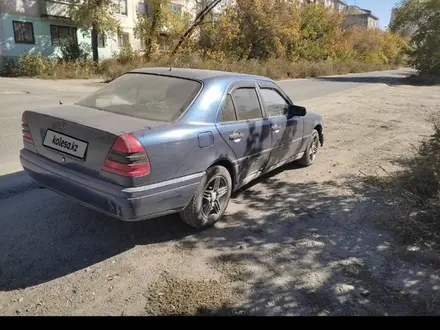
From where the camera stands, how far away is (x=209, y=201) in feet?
12.0

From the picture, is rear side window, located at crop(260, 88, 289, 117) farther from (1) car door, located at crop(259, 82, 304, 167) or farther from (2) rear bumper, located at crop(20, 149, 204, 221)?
(2) rear bumper, located at crop(20, 149, 204, 221)

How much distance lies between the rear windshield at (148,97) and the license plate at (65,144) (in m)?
0.54

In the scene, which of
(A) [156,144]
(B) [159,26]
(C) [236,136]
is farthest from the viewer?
(B) [159,26]

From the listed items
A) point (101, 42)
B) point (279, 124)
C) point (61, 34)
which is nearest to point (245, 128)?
point (279, 124)

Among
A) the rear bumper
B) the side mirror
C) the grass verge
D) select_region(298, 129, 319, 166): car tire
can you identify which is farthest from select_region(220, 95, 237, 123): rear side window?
the grass verge

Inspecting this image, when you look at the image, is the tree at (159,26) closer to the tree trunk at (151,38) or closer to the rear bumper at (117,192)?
the tree trunk at (151,38)

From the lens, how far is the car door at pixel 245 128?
3.76 m

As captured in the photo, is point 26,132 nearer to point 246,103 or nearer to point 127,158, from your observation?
point 127,158

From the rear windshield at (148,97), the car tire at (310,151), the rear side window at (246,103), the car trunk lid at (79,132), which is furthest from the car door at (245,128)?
the car tire at (310,151)

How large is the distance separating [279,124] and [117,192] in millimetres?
2562

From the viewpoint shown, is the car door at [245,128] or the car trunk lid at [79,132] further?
the car door at [245,128]

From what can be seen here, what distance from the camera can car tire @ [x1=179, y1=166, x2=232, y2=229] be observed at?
3.44m

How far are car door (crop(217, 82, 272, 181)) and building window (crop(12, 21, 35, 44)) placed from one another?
2570 cm

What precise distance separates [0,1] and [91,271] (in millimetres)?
26435
